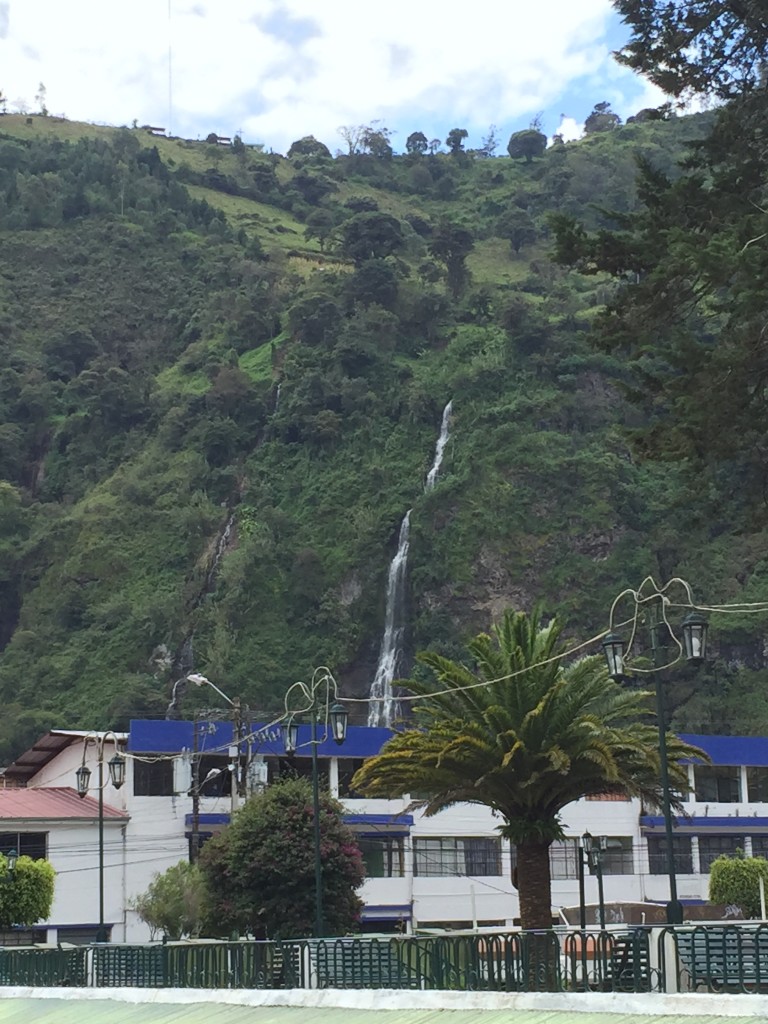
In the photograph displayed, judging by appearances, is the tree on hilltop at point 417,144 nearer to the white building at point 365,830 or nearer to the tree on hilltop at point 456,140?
the tree on hilltop at point 456,140

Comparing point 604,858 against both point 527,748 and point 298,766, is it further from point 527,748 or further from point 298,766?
point 527,748

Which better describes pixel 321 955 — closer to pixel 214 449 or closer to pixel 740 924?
pixel 740 924

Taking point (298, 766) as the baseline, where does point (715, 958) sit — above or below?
below

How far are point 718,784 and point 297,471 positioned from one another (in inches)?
1937

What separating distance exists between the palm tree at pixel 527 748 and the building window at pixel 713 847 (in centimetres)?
3944

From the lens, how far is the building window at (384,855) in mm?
57228

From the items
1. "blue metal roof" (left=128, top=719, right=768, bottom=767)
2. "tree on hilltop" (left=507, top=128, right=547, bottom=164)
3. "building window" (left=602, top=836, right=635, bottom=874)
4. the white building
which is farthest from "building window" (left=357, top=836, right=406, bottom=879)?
"tree on hilltop" (left=507, top=128, right=547, bottom=164)

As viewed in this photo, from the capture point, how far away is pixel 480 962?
49.9ft

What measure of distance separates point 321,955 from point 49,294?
12613 centimetres

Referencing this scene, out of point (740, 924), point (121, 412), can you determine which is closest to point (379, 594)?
point (121, 412)

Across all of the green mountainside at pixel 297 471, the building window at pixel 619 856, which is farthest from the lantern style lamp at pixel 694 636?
the green mountainside at pixel 297 471

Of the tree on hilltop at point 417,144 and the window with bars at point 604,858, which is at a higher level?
the tree on hilltop at point 417,144

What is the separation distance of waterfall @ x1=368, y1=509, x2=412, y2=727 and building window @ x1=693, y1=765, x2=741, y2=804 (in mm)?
27710

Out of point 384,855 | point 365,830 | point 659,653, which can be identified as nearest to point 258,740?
point 365,830
